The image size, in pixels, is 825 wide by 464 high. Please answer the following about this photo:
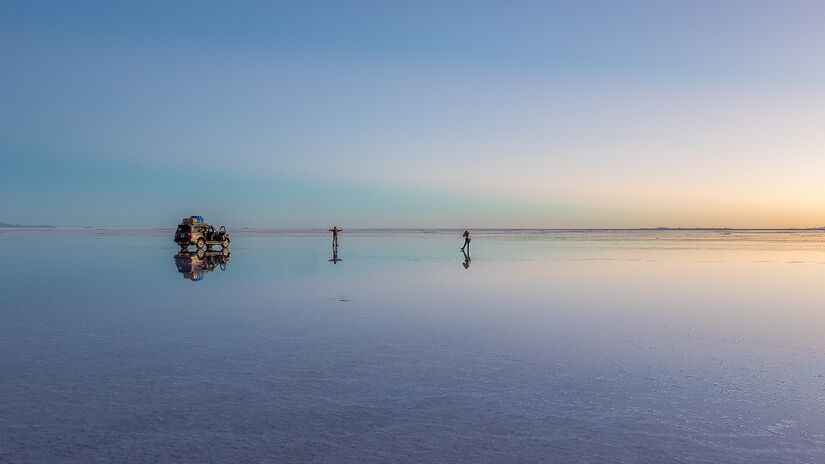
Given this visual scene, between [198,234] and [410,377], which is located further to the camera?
[198,234]

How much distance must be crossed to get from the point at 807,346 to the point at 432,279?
547 inches

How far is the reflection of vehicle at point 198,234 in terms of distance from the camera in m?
44.9

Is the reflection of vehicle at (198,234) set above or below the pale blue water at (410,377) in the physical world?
above

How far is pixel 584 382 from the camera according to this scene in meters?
8.70

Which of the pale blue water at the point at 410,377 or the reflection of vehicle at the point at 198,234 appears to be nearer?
the pale blue water at the point at 410,377

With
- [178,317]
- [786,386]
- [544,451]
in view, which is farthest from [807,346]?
[178,317]

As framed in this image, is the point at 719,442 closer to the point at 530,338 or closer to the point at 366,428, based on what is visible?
the point at 366,428

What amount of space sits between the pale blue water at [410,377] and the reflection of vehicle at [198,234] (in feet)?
86.7

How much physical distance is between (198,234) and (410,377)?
40.8 metres

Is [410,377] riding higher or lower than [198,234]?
lower

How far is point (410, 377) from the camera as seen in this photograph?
29.1 feet

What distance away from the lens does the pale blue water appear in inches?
246

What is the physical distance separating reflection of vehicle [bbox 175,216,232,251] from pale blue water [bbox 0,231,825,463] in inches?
1040

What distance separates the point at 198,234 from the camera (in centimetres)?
4616
